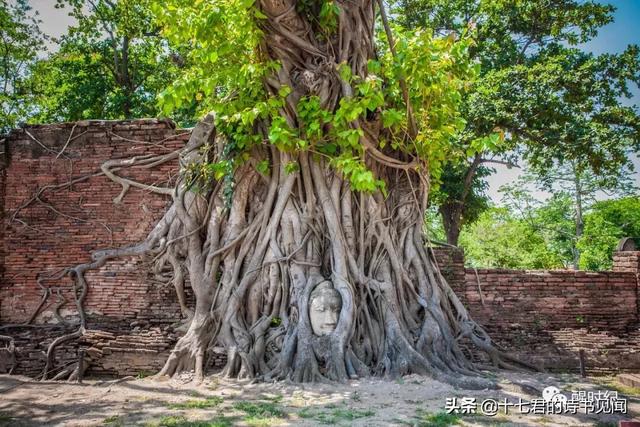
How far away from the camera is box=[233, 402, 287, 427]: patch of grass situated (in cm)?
377

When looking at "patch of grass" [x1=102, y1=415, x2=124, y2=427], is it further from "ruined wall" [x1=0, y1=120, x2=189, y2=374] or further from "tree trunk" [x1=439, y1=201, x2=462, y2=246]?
"tree trunk" [x1=439, y1=201, x2=462, y2=246]

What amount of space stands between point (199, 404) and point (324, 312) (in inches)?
64.1

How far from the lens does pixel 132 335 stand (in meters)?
6.22

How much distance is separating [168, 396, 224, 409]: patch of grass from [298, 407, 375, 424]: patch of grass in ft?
2.51

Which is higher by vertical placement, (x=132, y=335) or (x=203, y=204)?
(x=203, y=204)

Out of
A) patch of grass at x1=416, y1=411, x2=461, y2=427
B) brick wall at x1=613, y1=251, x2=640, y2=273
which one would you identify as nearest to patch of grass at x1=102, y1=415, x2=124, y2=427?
patch of grass at x1=416, y1=411, x2=461, y2=427

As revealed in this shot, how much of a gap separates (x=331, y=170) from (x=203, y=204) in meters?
1.64

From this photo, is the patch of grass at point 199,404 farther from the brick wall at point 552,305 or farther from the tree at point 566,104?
the tree at point 566,104

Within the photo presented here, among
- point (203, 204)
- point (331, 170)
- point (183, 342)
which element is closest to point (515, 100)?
point (331, 170)

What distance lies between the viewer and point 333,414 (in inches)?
157

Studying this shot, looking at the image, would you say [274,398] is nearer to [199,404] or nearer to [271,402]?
[271,402]

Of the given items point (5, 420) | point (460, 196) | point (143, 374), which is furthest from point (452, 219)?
point (5, 420)

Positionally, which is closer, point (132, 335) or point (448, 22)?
point (132, 335)

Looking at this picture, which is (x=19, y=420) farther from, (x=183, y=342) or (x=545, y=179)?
(x=545, y=179)
